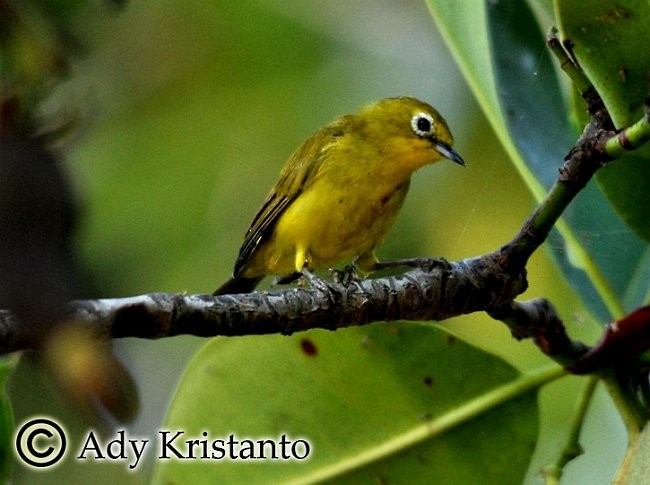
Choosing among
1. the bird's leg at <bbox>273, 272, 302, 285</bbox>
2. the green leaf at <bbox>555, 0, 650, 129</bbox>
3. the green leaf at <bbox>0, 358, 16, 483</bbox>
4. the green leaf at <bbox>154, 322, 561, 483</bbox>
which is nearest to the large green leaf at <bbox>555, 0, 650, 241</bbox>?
the green leaf at <bbox>555, 0, 650, 129</bbox>

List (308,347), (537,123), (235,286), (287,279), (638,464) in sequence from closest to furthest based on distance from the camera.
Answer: (638,464) → (308,347) → (537,123) → (235,286) → (287,279)

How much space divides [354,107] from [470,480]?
52cm

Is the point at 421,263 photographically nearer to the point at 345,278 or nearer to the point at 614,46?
the point at 345,278

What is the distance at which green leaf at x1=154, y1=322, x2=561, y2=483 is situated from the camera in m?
0.79

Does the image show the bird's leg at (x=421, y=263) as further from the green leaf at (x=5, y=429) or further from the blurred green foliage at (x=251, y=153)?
the green leaf at (x=5, y=429)

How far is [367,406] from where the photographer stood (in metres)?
0.81

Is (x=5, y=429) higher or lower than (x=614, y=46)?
lower

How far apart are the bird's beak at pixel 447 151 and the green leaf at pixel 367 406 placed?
0.24 m

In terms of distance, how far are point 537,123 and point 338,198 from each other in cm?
31

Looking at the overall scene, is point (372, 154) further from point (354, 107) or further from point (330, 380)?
point (330, 380)

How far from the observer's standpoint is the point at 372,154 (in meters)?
1.18

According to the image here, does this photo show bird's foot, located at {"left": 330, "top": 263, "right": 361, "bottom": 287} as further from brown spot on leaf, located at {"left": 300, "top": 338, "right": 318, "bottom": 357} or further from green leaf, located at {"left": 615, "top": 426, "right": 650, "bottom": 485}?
green leaf, located at {"left": 615, "top": 426, "right": 650, "bottom": 485}

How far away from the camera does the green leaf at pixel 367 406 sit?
31.1 inches

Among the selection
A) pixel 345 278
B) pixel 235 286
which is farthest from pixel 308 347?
pixel 235 286
